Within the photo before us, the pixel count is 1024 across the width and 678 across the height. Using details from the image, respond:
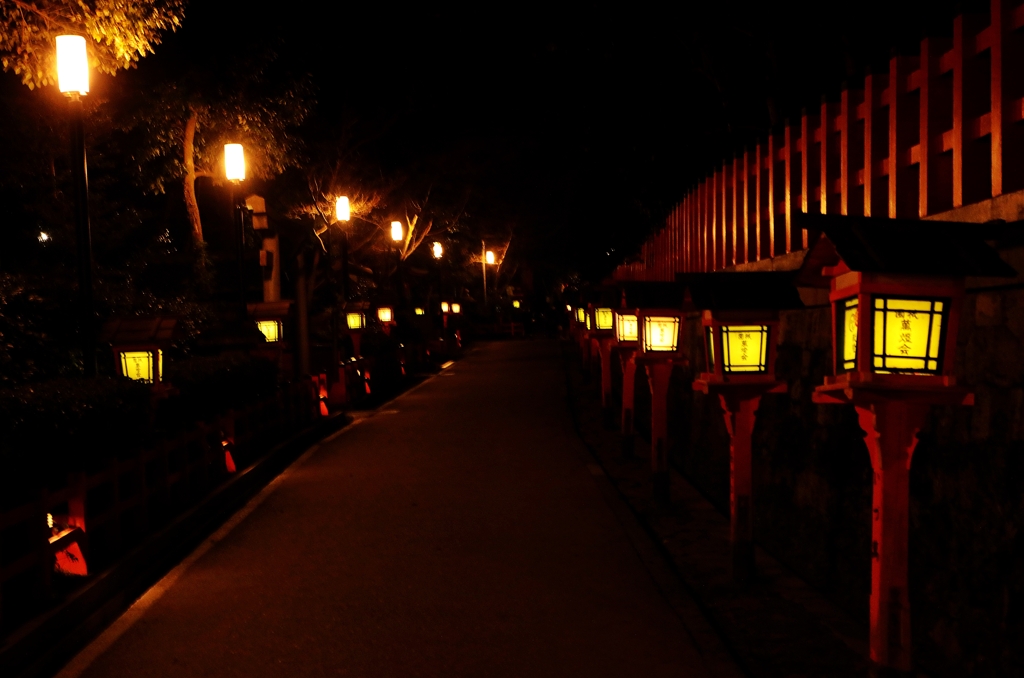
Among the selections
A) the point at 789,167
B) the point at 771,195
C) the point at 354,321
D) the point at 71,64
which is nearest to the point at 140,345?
the point at 71,64

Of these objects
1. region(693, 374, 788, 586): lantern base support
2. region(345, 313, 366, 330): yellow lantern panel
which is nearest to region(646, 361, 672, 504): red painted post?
region(693, 374, 788, 586): lantern base support

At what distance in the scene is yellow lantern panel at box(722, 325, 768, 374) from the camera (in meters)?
7.36

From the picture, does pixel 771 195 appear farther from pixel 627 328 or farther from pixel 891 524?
pixel 891 524

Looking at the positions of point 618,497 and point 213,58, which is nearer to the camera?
point 618,497

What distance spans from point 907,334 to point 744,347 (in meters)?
2.66

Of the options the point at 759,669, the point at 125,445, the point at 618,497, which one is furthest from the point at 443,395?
the point at 759,669

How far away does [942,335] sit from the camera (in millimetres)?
4723

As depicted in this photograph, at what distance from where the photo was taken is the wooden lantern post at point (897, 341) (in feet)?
15.2

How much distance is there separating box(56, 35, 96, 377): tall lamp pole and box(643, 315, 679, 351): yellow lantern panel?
6561mm

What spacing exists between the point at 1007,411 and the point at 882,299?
127cm

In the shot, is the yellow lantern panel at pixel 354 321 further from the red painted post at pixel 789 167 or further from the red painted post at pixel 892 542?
the red painted post at pixel 892 542

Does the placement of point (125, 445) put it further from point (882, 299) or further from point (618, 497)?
point (882, 299)

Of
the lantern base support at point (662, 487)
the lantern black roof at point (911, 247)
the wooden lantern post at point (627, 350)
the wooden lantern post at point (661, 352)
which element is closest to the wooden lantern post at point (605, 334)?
the wooden lantern post at point (627, 350)

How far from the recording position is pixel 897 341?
4723 mm
